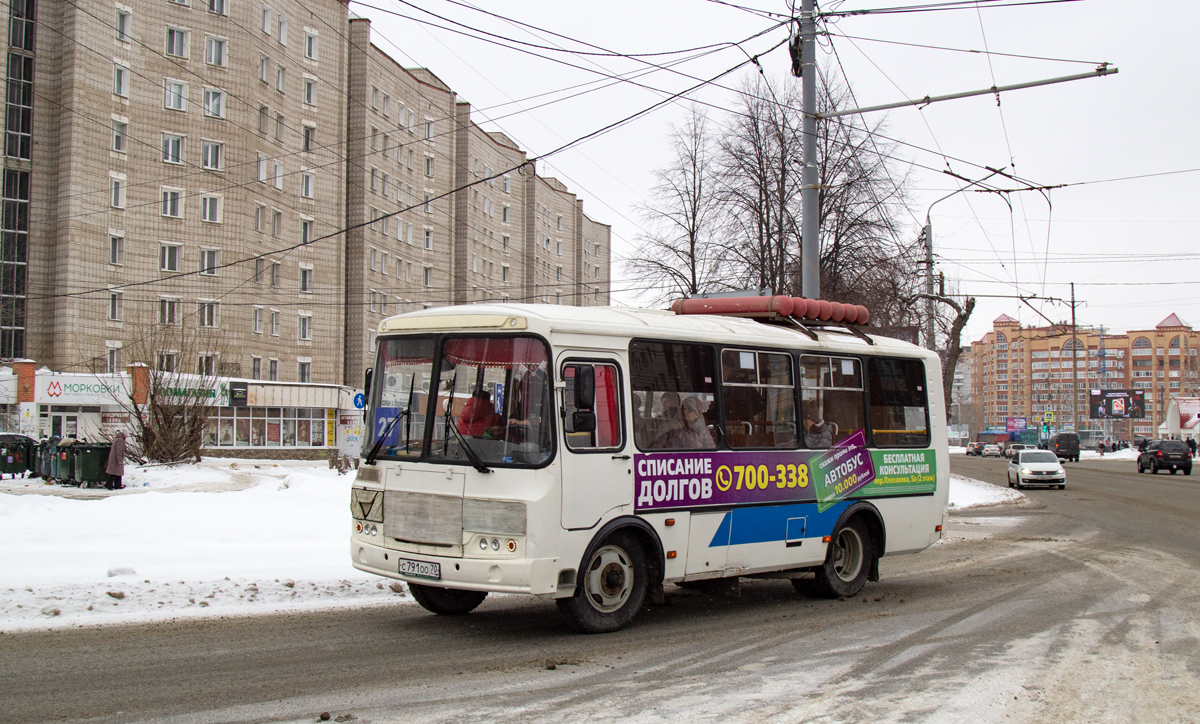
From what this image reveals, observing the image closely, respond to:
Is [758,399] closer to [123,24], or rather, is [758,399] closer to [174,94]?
[174,94]

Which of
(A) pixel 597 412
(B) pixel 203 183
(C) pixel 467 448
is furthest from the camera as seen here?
(B) pixel 203 183

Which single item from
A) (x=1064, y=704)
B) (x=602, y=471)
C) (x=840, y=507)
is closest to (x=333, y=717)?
(x=602, y=471)

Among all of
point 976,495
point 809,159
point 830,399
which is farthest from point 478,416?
point 976,495

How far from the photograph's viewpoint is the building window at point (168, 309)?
46.4 m

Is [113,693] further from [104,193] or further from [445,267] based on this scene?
[445,267]

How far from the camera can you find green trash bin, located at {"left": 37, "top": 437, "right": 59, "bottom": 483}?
27625 millimetres

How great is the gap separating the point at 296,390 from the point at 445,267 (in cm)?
1903

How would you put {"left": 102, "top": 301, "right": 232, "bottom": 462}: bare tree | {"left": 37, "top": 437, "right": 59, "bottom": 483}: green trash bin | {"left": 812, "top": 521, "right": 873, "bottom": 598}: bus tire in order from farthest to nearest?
1. {"left": 37, "top": 437, "right": 59, "bottom": 483}: green trash bin
2. {"left": 102, "top": 301, "right": 232, "bottom": 462}: bare tree
3. {"left": 812, "top": 521, "right": 873, "bottom": 598}: bus tire

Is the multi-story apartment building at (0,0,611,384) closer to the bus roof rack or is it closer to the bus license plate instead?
the bus roof rack

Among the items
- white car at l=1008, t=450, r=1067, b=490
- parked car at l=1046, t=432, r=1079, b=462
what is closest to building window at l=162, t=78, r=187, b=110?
white car at l=1008, t=450, r=1067, b=490

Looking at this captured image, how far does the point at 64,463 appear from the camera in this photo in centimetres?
2653

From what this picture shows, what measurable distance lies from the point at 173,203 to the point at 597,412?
145 ft

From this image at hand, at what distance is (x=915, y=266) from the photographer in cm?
3155

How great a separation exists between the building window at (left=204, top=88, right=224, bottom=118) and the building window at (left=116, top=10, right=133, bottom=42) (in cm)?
404
